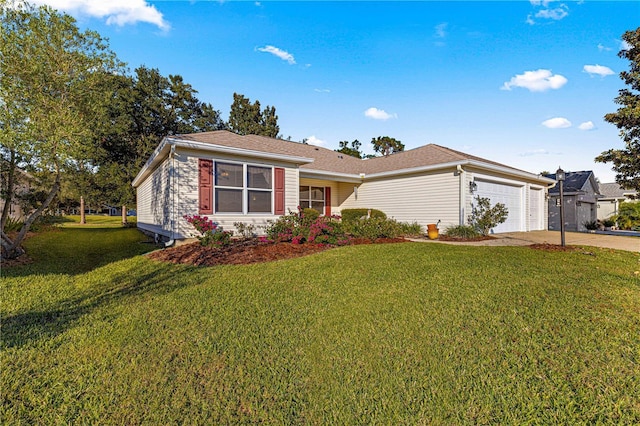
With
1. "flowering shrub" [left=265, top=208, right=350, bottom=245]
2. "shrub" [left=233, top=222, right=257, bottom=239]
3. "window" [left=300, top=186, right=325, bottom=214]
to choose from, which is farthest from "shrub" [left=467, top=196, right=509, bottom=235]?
"shrub" [left=233, top=222, right=257, bottom=239]

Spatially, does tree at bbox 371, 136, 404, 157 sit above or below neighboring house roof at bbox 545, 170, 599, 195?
above

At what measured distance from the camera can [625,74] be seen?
11539 millimetres

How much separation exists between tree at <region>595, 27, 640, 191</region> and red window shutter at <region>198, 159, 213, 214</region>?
14750 mm

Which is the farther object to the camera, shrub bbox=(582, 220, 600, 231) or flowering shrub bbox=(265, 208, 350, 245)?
shrub bbox=(582, 220, 600, 231)

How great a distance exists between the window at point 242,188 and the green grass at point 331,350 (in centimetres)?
464

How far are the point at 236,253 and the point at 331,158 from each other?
1007cm

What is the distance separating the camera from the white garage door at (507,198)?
39.1 feet

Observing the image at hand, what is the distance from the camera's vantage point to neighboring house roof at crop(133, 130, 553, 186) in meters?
9.16

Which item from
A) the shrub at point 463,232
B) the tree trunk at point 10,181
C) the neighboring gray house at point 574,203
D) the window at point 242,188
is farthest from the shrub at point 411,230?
the tree trunk at point 10,181

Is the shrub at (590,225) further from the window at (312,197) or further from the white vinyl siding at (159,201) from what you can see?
the white vinyl siding at (159,201)

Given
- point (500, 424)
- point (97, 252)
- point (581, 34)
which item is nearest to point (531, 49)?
point (581, 34)

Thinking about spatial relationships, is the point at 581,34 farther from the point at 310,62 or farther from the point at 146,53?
the point at 146,53

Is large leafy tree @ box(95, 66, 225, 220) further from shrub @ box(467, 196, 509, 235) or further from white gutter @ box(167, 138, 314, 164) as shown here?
shrub @ box(467, 196, 509, 235)

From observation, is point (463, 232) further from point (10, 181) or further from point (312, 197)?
point (10, 181)
